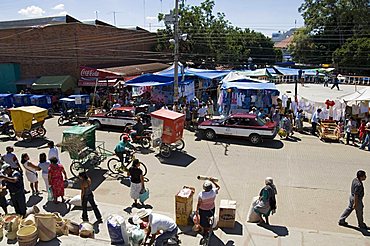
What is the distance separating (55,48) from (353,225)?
98.3 feet

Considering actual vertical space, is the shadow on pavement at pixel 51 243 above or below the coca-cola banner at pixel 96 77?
below

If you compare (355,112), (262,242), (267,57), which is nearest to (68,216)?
(262,242)

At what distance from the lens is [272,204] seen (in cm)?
874

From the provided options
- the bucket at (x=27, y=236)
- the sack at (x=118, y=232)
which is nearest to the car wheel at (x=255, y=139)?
the sack at (x=118, y=232)

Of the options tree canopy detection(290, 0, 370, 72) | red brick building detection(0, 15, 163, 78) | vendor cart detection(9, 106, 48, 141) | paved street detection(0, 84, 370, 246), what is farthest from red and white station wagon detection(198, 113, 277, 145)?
tree canopy detection(290, 0, 370, 72)

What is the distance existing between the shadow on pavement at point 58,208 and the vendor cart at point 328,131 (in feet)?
43.7

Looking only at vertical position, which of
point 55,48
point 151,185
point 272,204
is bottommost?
point 151,185

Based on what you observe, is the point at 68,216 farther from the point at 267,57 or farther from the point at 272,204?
the point at 267,57

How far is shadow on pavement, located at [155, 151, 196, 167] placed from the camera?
1449 centimetres

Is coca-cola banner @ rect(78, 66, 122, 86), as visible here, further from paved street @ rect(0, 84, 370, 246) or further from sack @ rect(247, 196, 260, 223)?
sack @ rect(247, 196, 260, 223)

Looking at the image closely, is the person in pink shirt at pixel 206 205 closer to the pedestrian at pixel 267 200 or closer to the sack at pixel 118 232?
the pedestrian at pixel 267 200

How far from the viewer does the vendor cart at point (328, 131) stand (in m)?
17.9

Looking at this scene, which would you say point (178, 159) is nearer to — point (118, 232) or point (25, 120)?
point (118, 232)

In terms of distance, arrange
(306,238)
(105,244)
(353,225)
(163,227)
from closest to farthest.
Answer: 1. (163,227)
2. (105,244)
3. (306,238)
4. (353,225)
